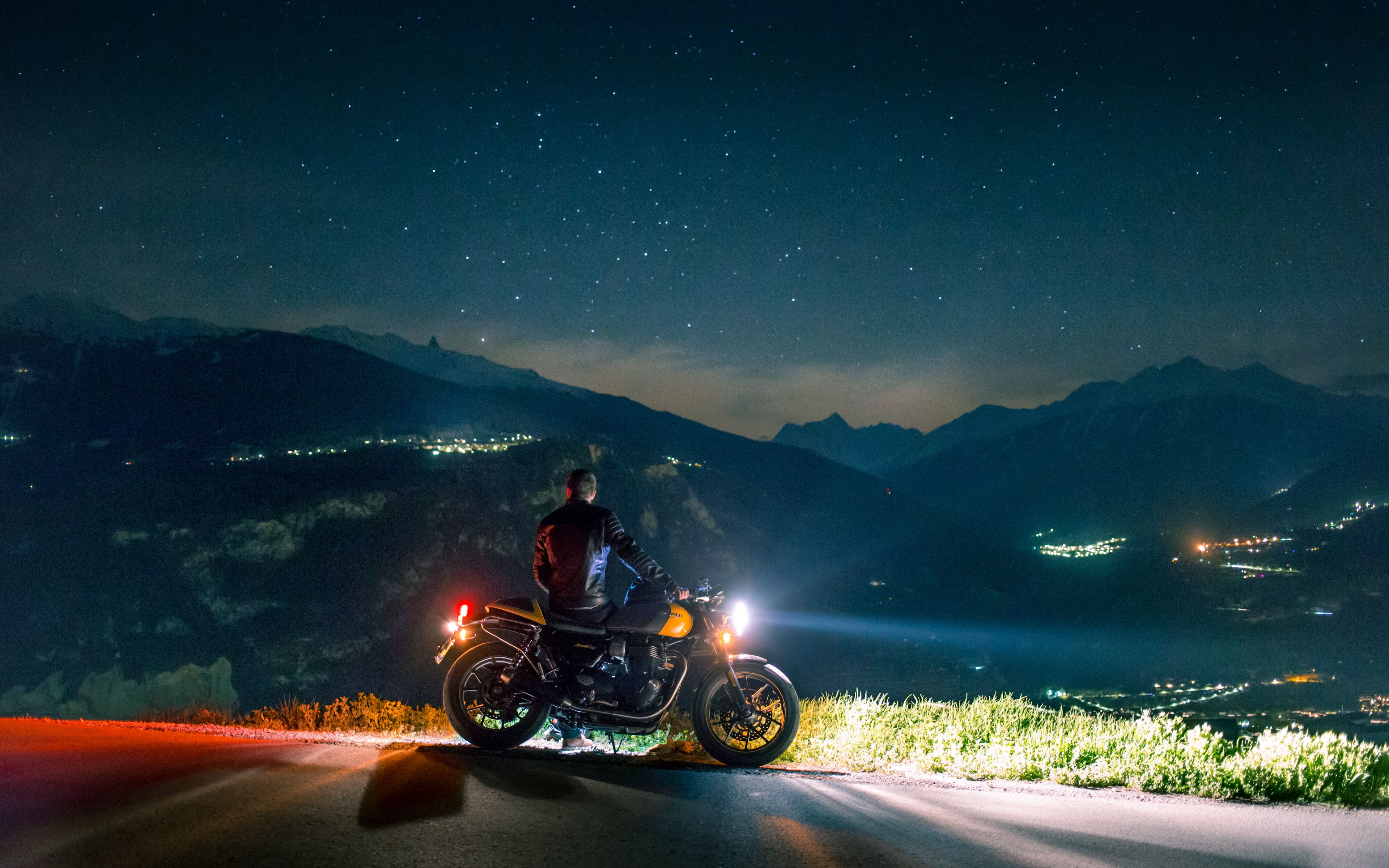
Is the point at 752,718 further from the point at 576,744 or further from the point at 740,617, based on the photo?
the point at 576,744

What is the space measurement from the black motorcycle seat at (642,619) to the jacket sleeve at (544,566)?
0.63 meters

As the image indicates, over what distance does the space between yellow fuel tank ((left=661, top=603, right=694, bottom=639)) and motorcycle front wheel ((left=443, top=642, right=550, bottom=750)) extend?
1.30 meters

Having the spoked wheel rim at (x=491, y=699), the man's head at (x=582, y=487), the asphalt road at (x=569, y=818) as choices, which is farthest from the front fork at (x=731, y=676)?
the spoked wheel rim at (x=491, y=699)

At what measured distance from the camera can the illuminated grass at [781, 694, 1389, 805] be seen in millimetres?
6395

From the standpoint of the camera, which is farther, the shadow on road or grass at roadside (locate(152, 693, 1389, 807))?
grass at roadside (locate(152, 693, 1389, 807))

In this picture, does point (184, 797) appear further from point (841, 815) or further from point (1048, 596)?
point (1048, 596)

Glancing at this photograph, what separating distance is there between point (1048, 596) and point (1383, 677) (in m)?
89.5

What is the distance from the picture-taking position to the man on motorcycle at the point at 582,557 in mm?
7289

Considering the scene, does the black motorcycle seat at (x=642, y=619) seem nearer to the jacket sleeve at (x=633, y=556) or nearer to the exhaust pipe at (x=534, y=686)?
the jacket sleeve at (x=633, y=556)

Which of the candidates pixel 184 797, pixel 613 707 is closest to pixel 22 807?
pixel 184 797

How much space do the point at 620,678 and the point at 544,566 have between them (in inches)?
45.7

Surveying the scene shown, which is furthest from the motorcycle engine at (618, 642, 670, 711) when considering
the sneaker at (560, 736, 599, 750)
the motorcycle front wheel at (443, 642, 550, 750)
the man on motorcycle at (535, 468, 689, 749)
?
the motorcycle front wheel at (443, 642, 550, 750)

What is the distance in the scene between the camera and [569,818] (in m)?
5.18

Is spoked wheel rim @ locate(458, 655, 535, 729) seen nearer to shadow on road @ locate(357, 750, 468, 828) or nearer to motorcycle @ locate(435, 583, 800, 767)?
motorcycle @ locate(435, 583, 800, 767)
